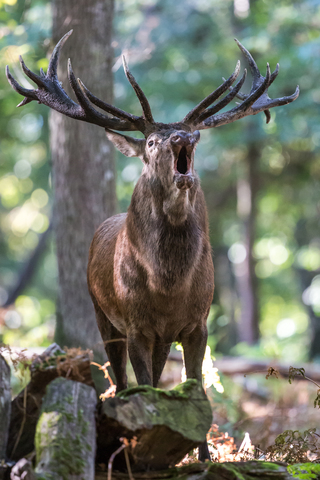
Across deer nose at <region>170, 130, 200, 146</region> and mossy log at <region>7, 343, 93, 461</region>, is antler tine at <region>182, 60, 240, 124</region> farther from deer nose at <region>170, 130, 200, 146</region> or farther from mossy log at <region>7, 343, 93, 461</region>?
mossy log at <region>7, 343, 93, 461</region>

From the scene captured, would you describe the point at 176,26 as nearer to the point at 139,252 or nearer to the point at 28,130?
the point at 28,130

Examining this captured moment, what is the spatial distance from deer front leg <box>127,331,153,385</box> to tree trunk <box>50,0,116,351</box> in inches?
107

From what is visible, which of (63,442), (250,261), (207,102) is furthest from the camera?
(250,261)

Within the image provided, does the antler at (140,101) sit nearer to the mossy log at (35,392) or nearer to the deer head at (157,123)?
the deer head at (157,123)

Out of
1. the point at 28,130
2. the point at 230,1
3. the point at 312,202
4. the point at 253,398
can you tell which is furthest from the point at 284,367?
the point at 230,1

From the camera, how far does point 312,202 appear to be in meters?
16.2

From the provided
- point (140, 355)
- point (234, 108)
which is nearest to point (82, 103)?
point (234, 108)

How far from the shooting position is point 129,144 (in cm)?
488

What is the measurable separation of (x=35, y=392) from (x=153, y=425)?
875 mm

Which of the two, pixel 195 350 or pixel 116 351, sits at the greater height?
pixel 195 350

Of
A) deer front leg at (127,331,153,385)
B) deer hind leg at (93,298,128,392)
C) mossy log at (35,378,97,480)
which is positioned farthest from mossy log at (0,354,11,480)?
deer hind leg at (93,298,128,392)

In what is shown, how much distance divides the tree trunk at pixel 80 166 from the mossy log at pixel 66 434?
3805 millimetres

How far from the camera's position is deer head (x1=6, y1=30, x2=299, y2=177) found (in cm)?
414

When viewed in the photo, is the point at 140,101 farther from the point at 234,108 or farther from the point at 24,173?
the point at 24,173
